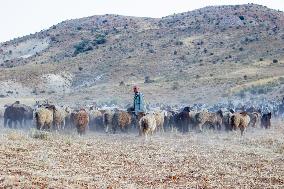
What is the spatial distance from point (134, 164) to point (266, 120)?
18658mm

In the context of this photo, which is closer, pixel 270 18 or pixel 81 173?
pixel 81 173

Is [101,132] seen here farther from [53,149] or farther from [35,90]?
[35,90]

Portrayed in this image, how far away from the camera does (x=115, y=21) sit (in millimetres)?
118312

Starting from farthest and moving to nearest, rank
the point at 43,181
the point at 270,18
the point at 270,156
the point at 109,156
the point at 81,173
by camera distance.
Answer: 1. the point at 270,18
2. the point at 270,156
3. the point at 109,156
4. the point at 81,173
5. the point at 43,181

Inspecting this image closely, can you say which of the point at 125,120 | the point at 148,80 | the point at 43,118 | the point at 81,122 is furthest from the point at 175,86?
the point at 43,118

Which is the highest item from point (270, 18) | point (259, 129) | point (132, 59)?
point (270, 18)

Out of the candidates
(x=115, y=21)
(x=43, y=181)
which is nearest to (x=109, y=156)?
(x=43, y=181)

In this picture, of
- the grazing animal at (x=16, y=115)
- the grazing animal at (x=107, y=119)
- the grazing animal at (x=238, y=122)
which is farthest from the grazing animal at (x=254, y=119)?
the grazing animal at (x=16, y=115)

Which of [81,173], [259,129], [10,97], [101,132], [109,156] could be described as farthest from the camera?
[10,97]

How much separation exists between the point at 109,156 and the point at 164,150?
9.35 ft

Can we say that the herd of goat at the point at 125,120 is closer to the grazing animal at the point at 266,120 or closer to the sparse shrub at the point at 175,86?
the grazing animal at the point at 266,120

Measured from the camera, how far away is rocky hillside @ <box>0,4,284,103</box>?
6399 cm

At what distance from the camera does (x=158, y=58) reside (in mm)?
83250

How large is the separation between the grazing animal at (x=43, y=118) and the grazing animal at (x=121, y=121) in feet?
10.6
